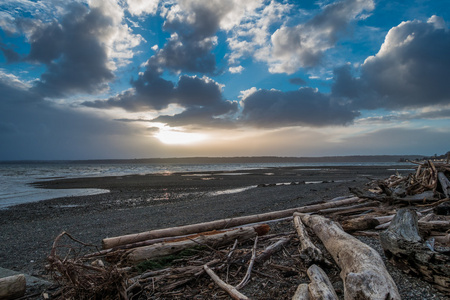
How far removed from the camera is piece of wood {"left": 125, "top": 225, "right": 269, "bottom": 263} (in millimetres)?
4875

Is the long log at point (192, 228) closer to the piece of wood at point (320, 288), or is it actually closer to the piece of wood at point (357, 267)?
the piece of wood at point (357, 267)

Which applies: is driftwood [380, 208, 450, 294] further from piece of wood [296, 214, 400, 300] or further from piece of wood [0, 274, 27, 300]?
piece of wood [0, 274, 27, 300]

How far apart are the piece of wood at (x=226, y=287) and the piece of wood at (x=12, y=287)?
2819mm

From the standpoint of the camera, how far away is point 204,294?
372 centimetres

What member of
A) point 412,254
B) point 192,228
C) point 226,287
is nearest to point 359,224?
point 412,254

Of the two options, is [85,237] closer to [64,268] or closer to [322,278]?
[64,268]

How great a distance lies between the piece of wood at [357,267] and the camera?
8.77 ft

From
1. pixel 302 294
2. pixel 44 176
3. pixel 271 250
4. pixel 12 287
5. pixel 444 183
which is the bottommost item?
pixel 44 176

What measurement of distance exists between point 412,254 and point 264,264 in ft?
7.26

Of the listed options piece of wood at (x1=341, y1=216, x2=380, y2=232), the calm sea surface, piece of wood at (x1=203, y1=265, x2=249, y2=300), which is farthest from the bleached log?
the calm sea surface

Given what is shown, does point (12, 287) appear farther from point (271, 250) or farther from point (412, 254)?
point (412, 254)

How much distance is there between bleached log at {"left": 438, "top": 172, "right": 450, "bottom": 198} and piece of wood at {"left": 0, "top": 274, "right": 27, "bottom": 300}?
12.1m

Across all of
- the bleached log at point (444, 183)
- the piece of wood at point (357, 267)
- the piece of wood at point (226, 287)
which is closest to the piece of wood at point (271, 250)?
the piece of wood at point (357, 267)

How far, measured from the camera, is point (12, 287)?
3.88 metres
